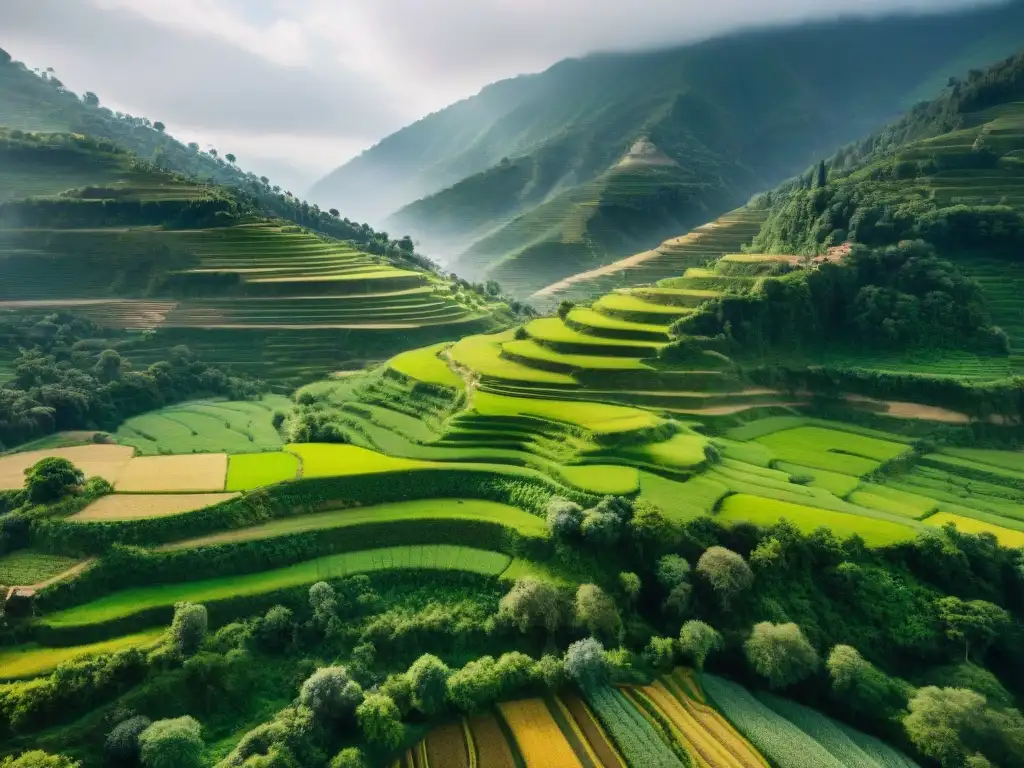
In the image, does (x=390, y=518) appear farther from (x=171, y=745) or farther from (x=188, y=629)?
(x=171, y=745)

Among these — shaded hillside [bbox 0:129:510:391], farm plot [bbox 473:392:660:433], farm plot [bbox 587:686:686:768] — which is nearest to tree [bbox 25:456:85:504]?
farm plot [bbox 473:392:660:433]

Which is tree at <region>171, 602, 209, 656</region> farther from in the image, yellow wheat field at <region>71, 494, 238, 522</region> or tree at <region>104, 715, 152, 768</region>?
yellow wheat field at <region>71, 494, 238, 522</region>

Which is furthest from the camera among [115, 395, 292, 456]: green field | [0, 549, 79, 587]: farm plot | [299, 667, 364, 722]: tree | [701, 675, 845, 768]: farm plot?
[115, 395, 292, 456]: green field

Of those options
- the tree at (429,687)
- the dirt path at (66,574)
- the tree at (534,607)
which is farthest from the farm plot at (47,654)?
the tree at (534,607)

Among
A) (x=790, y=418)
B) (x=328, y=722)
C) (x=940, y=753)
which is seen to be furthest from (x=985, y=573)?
(x=328, y=722)

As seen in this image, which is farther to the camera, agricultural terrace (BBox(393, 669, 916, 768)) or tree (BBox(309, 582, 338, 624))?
tree (BBox(309, 582, 338, 624))

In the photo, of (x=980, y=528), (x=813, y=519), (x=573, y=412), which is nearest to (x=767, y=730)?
(x=813, y=519)

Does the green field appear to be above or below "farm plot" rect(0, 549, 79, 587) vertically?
below

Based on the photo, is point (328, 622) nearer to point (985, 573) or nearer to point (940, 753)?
point (940, 753)
